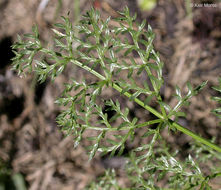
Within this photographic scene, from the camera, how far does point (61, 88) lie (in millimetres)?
3152

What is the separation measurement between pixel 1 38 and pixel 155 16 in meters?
1.72

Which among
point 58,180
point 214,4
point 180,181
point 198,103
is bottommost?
point 58,180

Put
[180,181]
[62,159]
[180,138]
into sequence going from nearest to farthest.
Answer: [180,181]
[180,138]
[62,159]

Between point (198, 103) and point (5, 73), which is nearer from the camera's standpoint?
point (198, 103)

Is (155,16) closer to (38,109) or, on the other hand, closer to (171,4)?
(171,4)

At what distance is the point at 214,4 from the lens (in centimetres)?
309

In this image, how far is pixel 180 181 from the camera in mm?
1735

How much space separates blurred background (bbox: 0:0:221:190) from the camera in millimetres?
Answer: 3086

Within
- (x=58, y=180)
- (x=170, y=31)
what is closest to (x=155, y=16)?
(x=170, y=31)

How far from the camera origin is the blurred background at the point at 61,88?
Result: 309cm

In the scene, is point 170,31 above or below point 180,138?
above

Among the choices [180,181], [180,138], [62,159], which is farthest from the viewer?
[62,159]

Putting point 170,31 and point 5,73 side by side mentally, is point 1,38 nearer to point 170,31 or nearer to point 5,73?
point 5,73

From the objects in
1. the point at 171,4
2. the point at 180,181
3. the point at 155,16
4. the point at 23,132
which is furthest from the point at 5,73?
the point at 180,181
